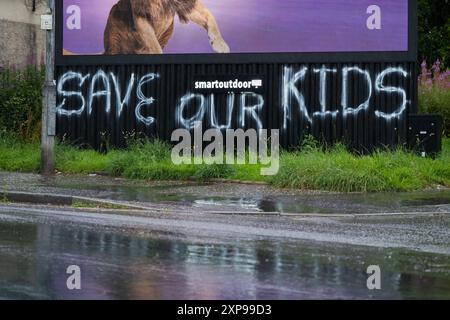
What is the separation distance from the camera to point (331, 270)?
818 centimetres

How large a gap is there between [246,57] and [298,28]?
1.51 metres

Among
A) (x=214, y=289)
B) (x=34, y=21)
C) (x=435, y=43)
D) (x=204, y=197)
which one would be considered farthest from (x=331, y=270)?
(x=435, y=43)

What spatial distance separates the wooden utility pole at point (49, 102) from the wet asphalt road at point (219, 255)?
5.56 meters

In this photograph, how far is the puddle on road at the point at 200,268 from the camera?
7.13 m

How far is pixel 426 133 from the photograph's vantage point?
62.0 ft

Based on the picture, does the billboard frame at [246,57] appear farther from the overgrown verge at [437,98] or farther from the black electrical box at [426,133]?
the overgrown verge at [437,98]

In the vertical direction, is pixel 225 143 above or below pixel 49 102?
below

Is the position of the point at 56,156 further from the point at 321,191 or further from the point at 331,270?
the point at 331,270

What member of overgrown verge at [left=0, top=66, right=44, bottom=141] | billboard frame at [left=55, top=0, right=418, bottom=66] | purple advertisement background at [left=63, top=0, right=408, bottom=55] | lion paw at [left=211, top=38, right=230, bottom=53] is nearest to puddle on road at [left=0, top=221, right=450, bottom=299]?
billboard frame at [left=55, top=0, right=418, bottom=66]

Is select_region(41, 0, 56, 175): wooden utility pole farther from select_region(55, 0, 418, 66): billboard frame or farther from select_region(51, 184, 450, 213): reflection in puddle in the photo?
select_region(55, 0, 418, 66): billboard frame

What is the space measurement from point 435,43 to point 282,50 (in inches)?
692

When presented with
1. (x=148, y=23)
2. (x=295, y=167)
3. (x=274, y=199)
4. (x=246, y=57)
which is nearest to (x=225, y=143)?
(x=246, y=57)

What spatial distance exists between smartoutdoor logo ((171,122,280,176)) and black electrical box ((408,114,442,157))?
3344mm

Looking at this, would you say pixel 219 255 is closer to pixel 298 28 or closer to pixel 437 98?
pixel 298 28
